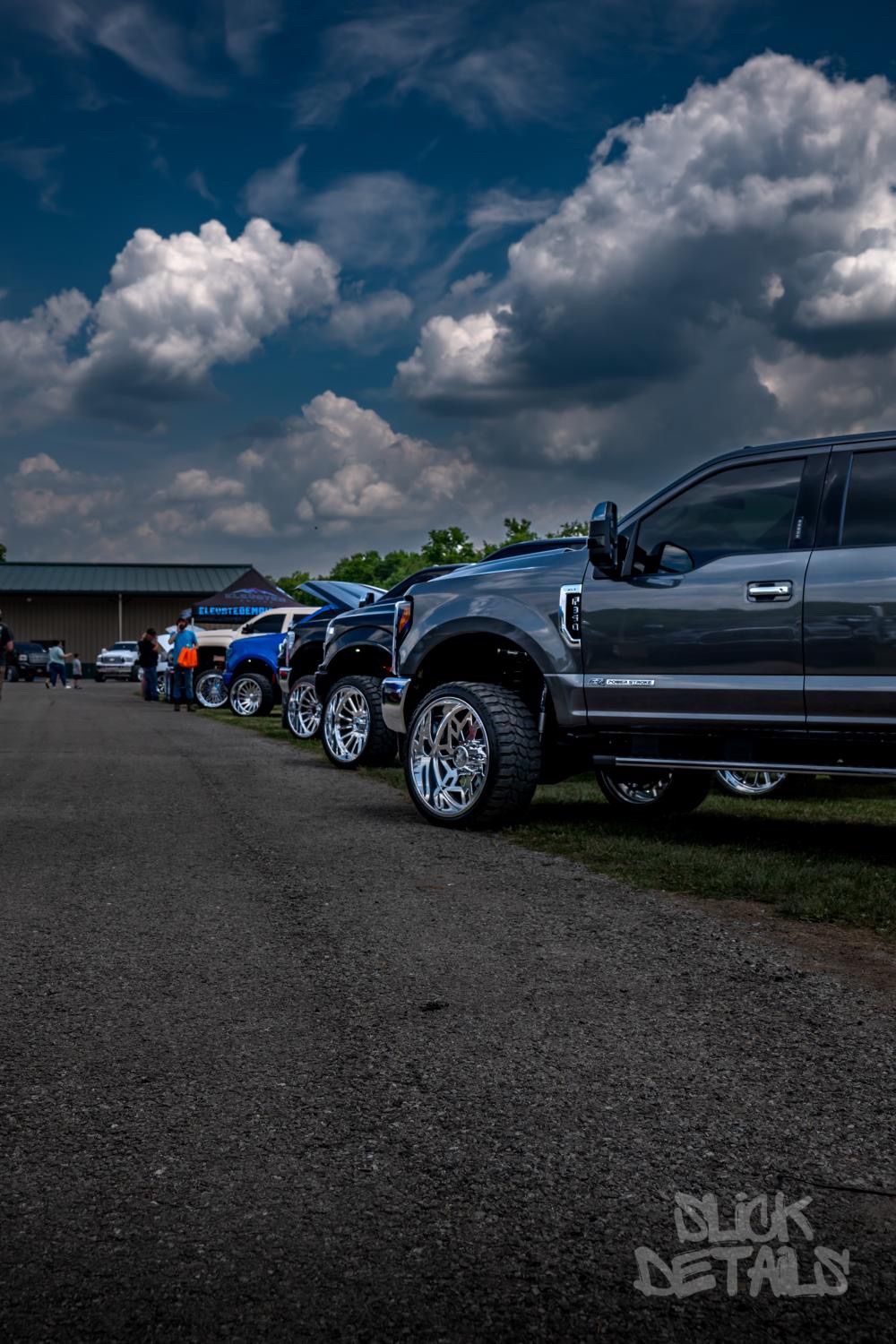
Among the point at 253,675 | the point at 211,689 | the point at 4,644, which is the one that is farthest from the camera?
the point at 211,689

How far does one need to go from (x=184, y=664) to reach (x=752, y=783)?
17280 millimetres

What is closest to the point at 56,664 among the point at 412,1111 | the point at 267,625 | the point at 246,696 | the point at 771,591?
the point at 267,625

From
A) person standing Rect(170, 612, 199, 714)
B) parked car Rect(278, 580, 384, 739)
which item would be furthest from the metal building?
parked car Rect(278, 580, 384, 739)

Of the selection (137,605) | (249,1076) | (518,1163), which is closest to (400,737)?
(249,1076)

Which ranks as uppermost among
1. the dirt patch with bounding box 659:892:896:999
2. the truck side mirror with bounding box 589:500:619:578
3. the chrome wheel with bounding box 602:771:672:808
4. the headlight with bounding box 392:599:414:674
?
the truck side mirror with bounding box 589:500:619:578

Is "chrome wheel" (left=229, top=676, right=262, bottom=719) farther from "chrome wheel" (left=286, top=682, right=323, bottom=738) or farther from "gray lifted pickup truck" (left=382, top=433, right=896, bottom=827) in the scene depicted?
"gray lifted pickup truck" (left=382, top=433, right=896, bottom=827)

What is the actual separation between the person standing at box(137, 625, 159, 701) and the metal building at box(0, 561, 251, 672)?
4708cm

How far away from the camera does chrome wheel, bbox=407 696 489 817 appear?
324 inches

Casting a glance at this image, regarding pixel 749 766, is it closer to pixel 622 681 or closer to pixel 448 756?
pixel 622 681

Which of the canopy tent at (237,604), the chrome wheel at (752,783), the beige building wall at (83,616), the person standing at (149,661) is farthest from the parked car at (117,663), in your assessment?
the chrome wheel at (752,783)

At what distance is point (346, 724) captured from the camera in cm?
1278

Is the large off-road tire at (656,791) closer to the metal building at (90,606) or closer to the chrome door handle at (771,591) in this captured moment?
the chrome door handle at (771,591)

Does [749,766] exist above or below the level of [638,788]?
above

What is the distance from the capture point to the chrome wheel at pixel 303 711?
16.6m
